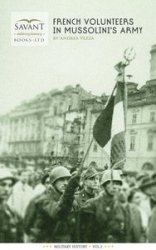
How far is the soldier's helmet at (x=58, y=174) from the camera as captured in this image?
5.39 m

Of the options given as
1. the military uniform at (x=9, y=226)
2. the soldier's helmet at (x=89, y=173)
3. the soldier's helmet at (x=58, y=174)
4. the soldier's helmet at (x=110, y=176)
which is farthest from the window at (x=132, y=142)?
the military uniform at (x=9, y=226)

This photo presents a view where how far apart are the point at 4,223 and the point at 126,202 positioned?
3.58 ft

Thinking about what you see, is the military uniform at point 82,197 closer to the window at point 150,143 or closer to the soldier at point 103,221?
the soldier at point 103,221

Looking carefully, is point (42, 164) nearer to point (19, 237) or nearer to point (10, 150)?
point (10, 150)

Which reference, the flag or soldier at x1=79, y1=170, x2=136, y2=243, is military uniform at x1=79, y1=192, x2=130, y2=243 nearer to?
soldier at x1=79, y1=170, x2=136, y2=243

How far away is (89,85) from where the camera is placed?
5559mm

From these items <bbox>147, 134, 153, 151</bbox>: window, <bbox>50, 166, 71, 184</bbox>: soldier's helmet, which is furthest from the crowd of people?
<bbox>147, 134, 153, 151</bbox>: window

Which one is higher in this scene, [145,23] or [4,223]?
[145,23]

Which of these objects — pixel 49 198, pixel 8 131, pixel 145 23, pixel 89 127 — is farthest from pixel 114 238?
pixel 145 23

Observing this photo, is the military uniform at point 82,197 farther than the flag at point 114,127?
No

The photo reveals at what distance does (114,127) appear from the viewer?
557cm

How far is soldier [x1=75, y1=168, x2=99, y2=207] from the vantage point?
17.8 feet

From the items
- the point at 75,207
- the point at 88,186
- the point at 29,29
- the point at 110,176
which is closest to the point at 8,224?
the point at 75,207

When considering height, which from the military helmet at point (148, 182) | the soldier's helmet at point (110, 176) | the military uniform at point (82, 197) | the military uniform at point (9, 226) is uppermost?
the soldier's helmet at point (110, 176)
